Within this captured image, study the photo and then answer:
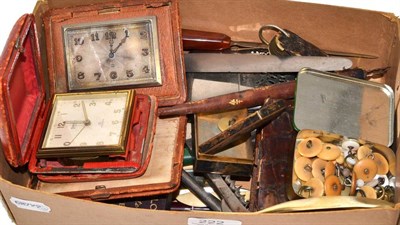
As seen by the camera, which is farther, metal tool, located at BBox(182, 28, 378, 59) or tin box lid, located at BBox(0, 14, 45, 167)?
metal tool, located at BBox(182, 28, 378, 59)

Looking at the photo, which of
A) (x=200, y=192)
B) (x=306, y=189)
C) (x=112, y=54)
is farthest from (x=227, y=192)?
(x=112, y=54)

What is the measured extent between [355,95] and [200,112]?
0.36 m

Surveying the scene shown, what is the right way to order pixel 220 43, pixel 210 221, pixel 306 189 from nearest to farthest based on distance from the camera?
pixel 210 221 → pixel 306 189 → pixel 220 43

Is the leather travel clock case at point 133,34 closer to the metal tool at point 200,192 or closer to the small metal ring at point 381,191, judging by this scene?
the metal tool at point 200,192

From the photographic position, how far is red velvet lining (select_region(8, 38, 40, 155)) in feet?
4.37

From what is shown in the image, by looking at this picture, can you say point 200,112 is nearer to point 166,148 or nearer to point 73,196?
point 166,148

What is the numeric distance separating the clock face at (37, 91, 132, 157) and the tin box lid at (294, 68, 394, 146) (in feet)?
1.32

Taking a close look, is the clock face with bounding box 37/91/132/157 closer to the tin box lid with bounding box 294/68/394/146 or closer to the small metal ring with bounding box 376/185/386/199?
the tin box lid with bounding box 294/68/394/146

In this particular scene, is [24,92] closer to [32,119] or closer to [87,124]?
[32,119]

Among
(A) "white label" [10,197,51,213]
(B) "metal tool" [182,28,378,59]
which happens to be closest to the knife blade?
(B) "metal tool" [182,28,378,59]

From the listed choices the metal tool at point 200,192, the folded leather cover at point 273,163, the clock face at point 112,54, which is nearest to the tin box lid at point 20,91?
the clock face at point 112,54

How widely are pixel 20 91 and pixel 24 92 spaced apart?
1.1 inches

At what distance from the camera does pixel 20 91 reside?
1.37 m

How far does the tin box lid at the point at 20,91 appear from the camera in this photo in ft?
4.08
